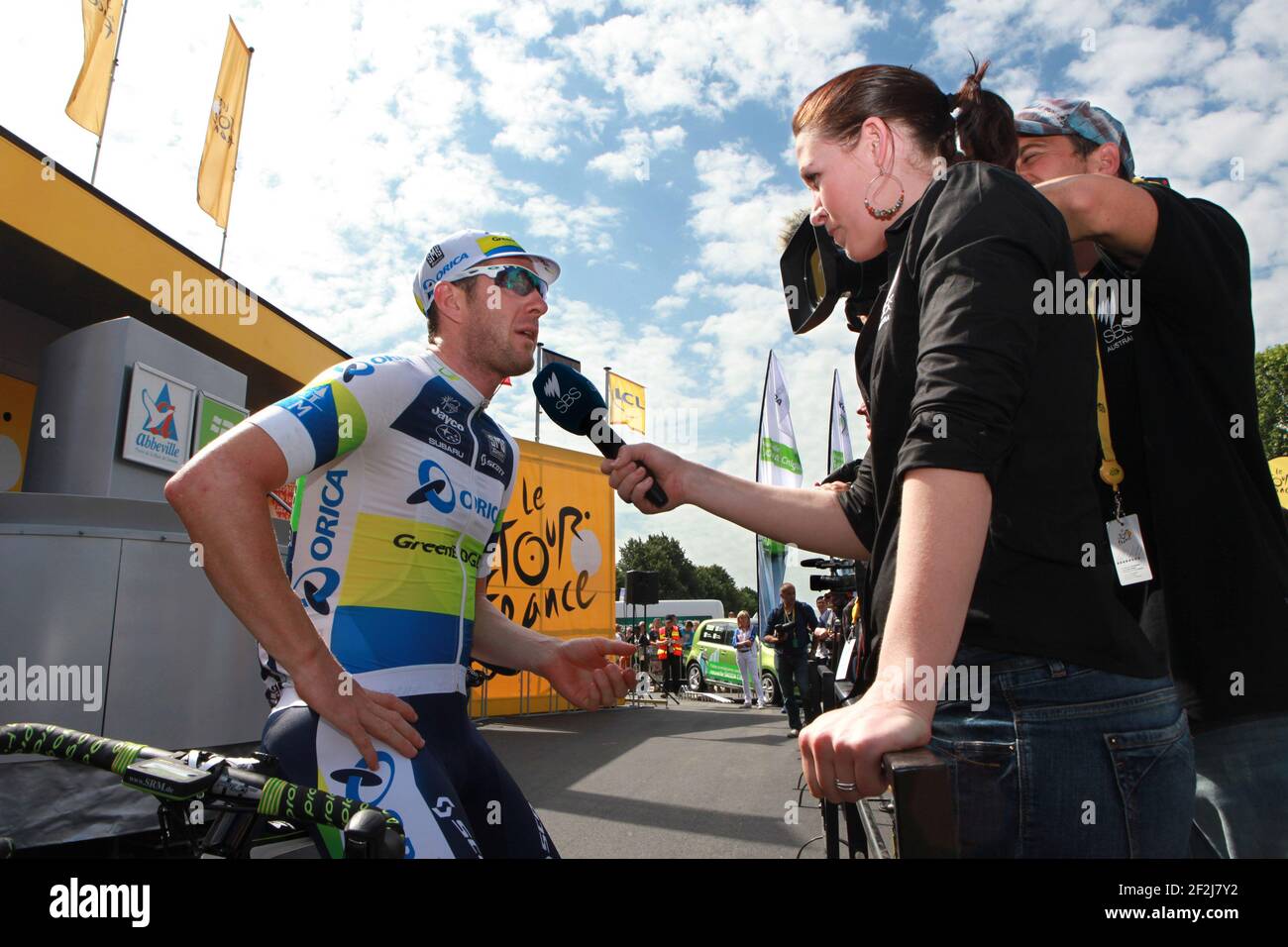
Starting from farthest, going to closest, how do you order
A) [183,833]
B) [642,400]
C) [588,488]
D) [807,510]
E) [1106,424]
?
[642,400]
[588,488]
[807,510]
[1106,424]
[183,833]

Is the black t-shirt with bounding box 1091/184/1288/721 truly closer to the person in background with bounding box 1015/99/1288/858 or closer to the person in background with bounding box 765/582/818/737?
the person in background with bounding box 1015/99/1288/858

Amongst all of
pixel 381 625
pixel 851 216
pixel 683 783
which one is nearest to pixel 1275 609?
pixel 851 216

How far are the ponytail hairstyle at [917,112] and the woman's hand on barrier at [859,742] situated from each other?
3.55 feet

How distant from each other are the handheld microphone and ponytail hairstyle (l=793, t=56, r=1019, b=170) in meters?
1.16

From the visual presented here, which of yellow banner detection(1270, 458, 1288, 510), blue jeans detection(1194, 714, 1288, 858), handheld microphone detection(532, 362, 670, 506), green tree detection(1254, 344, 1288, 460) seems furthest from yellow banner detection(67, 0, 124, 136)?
green tree detection(1254, 344, 1288, 460)

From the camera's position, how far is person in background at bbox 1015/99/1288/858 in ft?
4.63

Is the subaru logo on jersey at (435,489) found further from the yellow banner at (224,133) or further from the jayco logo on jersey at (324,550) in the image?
the yellow banner at (224,133)

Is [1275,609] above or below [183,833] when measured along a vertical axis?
above

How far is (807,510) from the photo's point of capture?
1788mm

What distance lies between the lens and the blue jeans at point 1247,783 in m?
1.38

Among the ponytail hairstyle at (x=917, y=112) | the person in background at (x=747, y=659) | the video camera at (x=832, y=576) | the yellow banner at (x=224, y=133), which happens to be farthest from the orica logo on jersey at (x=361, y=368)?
the person in background at (x=747, y=659)

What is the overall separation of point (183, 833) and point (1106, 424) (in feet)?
6.21

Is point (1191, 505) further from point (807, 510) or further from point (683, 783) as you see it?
point (683, 783)

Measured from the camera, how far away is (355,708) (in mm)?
1771
